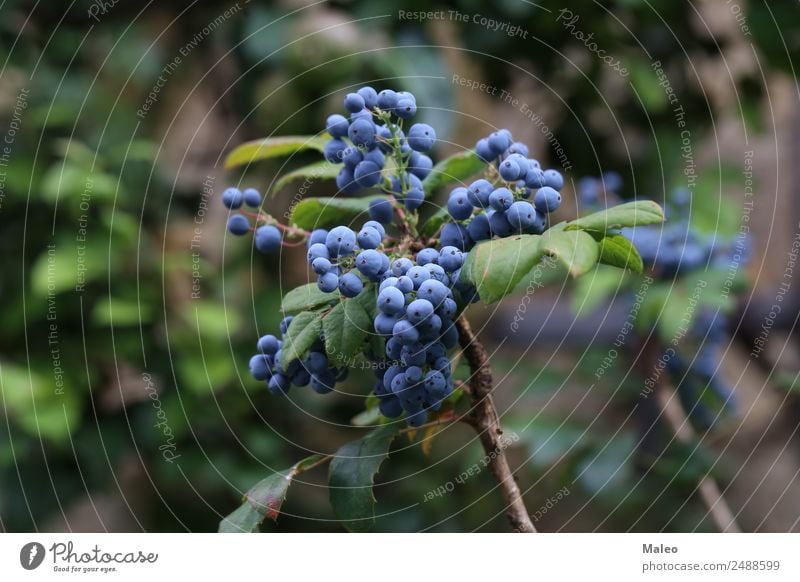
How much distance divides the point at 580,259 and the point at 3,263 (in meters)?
0.99

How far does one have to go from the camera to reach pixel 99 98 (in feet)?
4.18

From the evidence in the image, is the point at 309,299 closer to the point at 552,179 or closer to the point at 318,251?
the point at 318,251

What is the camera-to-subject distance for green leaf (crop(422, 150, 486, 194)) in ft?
1.82

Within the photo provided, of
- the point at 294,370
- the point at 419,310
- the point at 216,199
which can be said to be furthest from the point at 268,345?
the point at 216,199

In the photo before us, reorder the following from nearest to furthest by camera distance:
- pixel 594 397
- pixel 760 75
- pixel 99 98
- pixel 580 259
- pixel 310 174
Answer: pixel 580 259 < pixel 310 174 < pixel 99 98 < pixel 760 75 < pixel 594 397

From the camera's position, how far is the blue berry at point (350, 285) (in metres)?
0.46

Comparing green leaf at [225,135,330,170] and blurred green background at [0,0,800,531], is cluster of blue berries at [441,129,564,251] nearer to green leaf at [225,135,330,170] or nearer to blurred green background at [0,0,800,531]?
green leaf at [225,135,330,170]

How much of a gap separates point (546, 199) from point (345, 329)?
0.14m

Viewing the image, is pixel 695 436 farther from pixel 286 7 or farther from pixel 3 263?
pixel 3 263

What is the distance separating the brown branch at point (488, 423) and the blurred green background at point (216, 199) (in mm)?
572

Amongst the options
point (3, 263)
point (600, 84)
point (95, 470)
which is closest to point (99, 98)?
point (3, 263)
